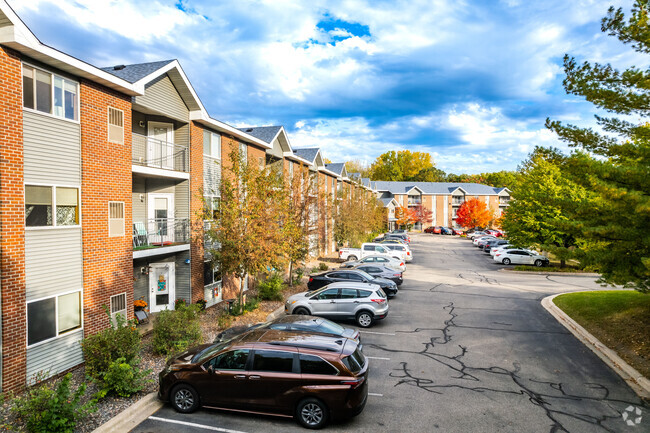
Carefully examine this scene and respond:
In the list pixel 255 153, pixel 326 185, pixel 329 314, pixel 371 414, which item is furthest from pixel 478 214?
pixel 371 414

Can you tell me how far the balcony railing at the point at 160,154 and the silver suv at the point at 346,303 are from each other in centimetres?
786

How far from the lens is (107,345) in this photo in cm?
1002

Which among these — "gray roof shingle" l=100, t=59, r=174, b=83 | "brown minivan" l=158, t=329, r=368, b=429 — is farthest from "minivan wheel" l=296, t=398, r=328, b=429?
"gray roof shingle" l=100, t=59, r=174, b=83

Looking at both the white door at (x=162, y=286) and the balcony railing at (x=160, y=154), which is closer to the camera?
the balcony railing at (x=160, y=154)

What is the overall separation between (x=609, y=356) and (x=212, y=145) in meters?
18.1

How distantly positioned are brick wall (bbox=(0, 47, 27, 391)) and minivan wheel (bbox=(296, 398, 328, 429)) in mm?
7267

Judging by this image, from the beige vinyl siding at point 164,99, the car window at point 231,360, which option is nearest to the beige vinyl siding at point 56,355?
the car window at point 231,360

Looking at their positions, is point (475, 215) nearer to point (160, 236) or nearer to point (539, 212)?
point (539, 212)

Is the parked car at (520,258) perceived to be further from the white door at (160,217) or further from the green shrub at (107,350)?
the green shrub at (107,350)

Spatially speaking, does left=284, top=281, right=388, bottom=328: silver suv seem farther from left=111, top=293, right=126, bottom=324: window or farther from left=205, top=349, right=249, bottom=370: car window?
left=205, top=349, right=249, bottom=370: car window

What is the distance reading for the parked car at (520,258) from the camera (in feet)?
111

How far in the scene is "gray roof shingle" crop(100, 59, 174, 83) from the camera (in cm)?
1395

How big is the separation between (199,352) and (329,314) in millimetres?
7294

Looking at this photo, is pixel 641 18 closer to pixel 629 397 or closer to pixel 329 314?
pixel 629 397
